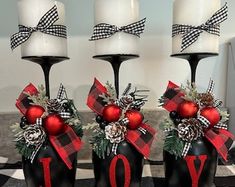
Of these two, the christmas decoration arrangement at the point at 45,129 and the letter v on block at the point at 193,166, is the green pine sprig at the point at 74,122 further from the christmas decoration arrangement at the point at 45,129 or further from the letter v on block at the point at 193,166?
the letter v on block at the point at 193,166

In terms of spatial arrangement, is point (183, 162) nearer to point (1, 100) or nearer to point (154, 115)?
point (154, 115)

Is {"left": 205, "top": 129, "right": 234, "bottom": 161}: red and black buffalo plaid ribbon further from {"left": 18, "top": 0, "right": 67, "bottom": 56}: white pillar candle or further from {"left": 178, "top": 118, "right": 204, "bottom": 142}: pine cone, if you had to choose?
{"left": 18, "top": 0, "right": 67, "bottom": 56}: white pillar candle

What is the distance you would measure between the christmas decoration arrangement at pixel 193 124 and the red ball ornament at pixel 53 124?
22 centimetres

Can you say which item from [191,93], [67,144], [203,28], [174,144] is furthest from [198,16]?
[67,144]

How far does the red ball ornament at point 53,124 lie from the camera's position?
1.54 ft

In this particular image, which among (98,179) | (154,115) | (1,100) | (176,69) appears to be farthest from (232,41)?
(1,100)

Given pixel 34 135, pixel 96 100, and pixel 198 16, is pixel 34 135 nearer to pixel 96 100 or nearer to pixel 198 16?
pixel 96 100

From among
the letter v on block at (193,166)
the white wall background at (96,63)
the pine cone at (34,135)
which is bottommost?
the letter v on block at (193,166)

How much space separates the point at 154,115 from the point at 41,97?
42 centimetres

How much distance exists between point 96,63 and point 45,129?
42 centimetres

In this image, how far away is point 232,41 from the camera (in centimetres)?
81

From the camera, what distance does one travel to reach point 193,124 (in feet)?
1.55

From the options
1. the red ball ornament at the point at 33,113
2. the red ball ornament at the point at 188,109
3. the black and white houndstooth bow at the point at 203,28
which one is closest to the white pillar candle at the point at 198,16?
the black and white houndstooth bow at the point at 203,28

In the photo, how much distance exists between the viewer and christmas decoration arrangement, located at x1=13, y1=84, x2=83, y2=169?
47cm
